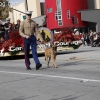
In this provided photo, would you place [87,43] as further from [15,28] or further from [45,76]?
[45,76]

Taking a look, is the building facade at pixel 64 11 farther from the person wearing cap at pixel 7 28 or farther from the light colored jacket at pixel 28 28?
the light colored jacket at pixel 28 28

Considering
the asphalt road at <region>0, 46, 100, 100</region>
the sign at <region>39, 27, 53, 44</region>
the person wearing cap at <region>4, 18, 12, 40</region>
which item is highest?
the person wearing cap at <region>4, 18, 12, 40</region>

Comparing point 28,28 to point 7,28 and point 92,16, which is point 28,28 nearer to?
point 7,28

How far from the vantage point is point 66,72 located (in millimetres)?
11078

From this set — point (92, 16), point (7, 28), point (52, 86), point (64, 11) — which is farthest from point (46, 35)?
point (64, 11)

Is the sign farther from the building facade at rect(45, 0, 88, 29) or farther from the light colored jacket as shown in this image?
the building facade at rect(45, 0, 88, 29)

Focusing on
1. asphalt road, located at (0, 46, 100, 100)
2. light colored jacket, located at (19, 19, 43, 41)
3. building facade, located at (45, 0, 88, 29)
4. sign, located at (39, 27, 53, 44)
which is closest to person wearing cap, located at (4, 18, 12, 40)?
sign, located at (39, 27, 53, 44)

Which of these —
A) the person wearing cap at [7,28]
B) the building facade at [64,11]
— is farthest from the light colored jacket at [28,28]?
the building facade at [64,11]

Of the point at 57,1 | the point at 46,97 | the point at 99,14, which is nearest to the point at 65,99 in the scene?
the point at 46,97

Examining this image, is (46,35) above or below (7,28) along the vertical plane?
below

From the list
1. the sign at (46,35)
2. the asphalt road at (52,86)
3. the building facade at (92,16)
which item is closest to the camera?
the asphalt road at (52,86)

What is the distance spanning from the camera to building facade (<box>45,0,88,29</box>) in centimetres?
6025

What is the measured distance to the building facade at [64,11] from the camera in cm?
6025

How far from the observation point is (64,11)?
202 ft
